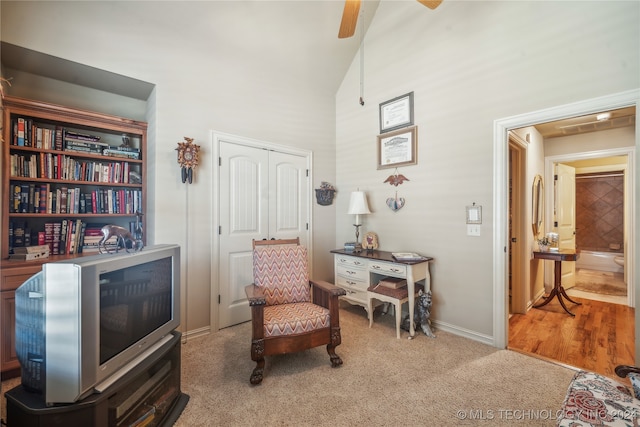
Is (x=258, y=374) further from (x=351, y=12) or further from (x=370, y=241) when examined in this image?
(x=351, y=12)

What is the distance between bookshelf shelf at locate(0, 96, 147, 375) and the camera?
2010 mm

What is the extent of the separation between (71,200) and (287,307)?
85.0 inches

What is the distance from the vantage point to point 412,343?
250 centimetres

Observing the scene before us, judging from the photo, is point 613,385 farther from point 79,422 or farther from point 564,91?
point 79,422

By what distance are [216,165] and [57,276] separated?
6.11 feet

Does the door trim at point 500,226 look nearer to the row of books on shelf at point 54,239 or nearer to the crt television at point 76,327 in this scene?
the crt television at point 76,327

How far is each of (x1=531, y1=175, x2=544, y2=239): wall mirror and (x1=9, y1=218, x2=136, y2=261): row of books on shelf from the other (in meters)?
4.76

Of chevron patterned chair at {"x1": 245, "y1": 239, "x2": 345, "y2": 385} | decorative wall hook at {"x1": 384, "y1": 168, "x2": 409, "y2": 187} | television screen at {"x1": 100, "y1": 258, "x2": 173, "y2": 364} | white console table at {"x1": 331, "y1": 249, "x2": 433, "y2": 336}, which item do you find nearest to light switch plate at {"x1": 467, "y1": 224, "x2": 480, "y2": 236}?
white console table at {"x1": 331, "y1": 249, "x2": 433, "y2": 336}

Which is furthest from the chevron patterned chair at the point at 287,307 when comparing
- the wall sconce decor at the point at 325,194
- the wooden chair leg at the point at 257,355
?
the wall sconce decor at the point at 325,194

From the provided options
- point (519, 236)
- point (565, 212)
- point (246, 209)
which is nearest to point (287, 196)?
point (246, 209)

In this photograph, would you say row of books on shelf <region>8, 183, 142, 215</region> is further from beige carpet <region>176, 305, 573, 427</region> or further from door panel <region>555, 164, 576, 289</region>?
door panel <region>555, 164, 576, 289</region>

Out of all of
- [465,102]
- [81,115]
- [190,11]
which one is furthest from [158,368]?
[465,102]

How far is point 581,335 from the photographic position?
8.73ft

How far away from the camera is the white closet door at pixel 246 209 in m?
2.87
